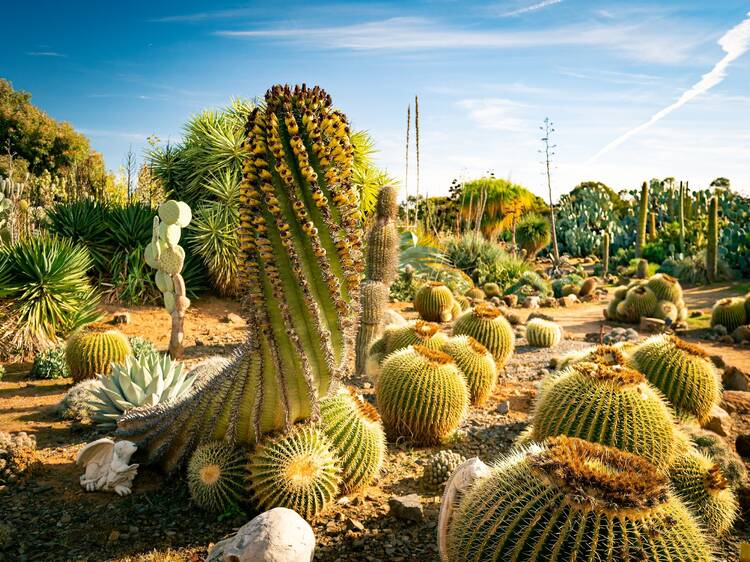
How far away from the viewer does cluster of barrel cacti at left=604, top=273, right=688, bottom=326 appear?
37.5ft

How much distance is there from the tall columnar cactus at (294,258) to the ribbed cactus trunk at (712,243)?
639 inches

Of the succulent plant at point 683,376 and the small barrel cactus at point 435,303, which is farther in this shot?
the small barrel cactus at point 435,303

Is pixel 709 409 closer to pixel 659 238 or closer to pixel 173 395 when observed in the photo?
pixel 173 395

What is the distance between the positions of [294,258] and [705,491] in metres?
3.05

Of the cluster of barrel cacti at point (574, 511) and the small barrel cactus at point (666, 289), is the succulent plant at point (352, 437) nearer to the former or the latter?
the cluster of barrel cacti at point (574, 511)

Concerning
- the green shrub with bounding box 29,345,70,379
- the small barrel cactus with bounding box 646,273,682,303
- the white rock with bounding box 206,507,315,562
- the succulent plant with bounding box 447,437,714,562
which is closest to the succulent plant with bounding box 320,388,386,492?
the white rock with bounding box 206,507,315,562

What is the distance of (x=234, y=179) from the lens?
12711mm

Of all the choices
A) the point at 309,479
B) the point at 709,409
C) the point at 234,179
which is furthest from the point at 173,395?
the point at 234,179

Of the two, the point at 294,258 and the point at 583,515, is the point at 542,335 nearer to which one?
the point at 294,258

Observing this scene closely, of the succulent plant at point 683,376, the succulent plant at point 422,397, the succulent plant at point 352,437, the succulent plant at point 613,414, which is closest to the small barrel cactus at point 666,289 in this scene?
the succulent plant at point 683,376

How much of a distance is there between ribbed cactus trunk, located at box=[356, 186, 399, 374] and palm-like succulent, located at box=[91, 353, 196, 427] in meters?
2.68

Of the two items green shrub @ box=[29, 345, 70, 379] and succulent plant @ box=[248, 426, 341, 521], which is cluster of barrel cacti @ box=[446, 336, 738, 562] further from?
green shrub @ box=[29, 345, 70, 379]

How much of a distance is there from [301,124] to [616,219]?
27.2 meters

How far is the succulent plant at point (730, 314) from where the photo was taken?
1073cm
